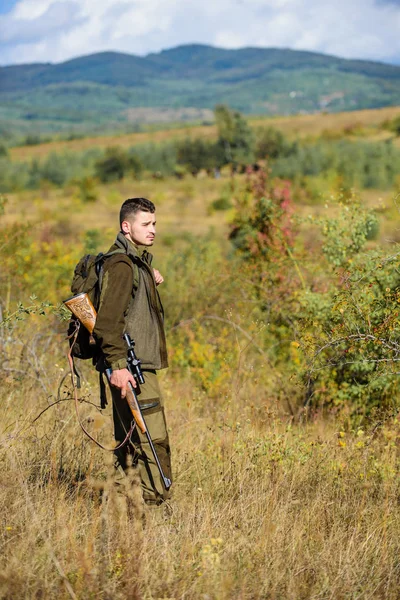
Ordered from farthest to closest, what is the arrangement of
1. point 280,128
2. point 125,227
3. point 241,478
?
point 280,128
point 241,478
point 125,227

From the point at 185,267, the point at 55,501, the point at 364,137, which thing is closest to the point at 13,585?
the point at 55,501

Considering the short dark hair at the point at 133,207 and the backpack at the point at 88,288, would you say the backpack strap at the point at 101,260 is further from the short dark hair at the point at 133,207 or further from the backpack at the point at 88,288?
the short dark hair at the point at 133,207

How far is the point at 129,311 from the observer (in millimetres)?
3623

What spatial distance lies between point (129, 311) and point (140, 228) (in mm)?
432

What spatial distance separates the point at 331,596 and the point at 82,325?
168 centimetres

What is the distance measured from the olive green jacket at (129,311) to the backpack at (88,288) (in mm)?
56

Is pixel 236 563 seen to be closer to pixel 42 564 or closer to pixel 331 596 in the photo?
pixel 331 596

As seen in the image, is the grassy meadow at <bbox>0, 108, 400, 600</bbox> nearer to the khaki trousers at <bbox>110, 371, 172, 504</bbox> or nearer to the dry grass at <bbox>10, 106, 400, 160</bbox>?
the khaki trousers at <bbox>110, 371, 172, 504</bbox>

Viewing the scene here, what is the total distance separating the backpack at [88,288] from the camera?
11.7 feet

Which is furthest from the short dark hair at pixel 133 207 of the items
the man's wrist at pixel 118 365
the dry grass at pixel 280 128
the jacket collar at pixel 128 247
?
the dry grass at pixel 280 128

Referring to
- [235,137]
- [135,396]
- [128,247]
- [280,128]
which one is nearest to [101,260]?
[128,247]

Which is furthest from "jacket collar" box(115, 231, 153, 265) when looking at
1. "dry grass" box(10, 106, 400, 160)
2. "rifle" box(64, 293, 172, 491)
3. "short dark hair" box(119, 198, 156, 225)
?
→ "dry grass" box(10, 106, 400, 160)

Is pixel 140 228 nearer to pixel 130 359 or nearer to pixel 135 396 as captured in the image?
pixel 130 359

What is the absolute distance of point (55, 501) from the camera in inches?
140
